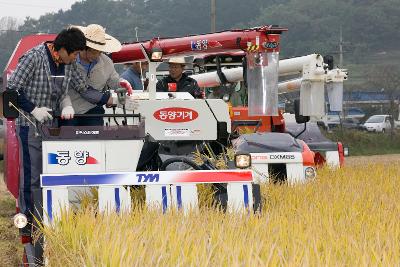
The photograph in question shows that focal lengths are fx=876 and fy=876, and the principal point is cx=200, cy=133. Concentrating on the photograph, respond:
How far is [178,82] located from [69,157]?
429 centimetres

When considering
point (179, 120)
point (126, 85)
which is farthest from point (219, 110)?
point (126, 85)

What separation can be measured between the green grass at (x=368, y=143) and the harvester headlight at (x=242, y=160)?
91.4ft

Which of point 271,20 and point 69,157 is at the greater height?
point 271,20

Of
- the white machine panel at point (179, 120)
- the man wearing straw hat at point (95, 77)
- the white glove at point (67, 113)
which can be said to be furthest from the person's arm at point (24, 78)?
the white machine panel at point (179, 120)

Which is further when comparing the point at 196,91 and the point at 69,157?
the point at 196,91

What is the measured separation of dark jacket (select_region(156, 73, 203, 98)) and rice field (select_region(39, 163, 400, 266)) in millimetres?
3692

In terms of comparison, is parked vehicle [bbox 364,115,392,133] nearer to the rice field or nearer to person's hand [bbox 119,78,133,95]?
person's hand [bbox 119,78,133,95]

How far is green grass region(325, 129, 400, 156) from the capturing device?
35.1 meters

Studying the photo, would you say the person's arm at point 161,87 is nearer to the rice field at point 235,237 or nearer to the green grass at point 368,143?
the rice field at point 235,237

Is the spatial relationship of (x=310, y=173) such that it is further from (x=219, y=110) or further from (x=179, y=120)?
(x=179, y=120)

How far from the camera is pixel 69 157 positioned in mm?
6586

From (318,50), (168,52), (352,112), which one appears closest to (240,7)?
(318,50)

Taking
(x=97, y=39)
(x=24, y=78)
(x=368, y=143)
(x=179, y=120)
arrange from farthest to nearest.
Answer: (x=368, y=143) → (x=179, y=120) → (x=97, y=39) → (x=24, y=78)

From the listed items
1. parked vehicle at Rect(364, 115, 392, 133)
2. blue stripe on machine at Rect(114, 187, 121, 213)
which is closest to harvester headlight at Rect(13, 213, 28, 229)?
blue stripe on machine at Rect(114, 187, 121, 213)
